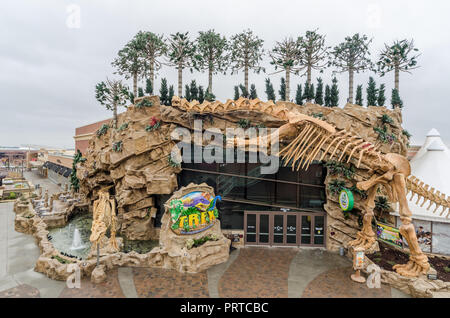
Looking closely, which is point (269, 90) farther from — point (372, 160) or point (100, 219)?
point (100, 219)

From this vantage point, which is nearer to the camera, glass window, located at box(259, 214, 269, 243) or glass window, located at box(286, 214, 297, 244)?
glass window, located at box(286, 214, 297, 244)

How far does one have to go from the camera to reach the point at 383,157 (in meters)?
11.0

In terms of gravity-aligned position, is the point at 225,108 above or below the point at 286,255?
above

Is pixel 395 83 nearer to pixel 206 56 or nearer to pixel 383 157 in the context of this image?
pixel 383 157

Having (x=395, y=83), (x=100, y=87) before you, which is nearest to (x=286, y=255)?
(x=395, y=83)

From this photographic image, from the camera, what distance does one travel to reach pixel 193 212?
1433 cm

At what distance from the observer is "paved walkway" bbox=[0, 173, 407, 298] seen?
32.8 ft

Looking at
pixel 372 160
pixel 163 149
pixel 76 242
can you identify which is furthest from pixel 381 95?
pixel 76 242

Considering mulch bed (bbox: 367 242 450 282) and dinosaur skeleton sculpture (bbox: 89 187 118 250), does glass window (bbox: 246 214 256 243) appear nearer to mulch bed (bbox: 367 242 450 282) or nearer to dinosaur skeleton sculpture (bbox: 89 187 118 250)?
mulch bed (bbox: 367 242 450 282)

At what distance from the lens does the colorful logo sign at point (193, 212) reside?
45.2 feet

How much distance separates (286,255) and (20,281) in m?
14.0

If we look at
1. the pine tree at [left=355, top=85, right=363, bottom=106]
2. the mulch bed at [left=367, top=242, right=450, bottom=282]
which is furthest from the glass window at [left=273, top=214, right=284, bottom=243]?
the pine tree at [left=355, top=85, right=363, bottom=106]

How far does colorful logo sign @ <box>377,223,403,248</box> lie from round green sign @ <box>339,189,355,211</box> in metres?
2.13

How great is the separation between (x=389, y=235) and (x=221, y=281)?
9997 millimetres
